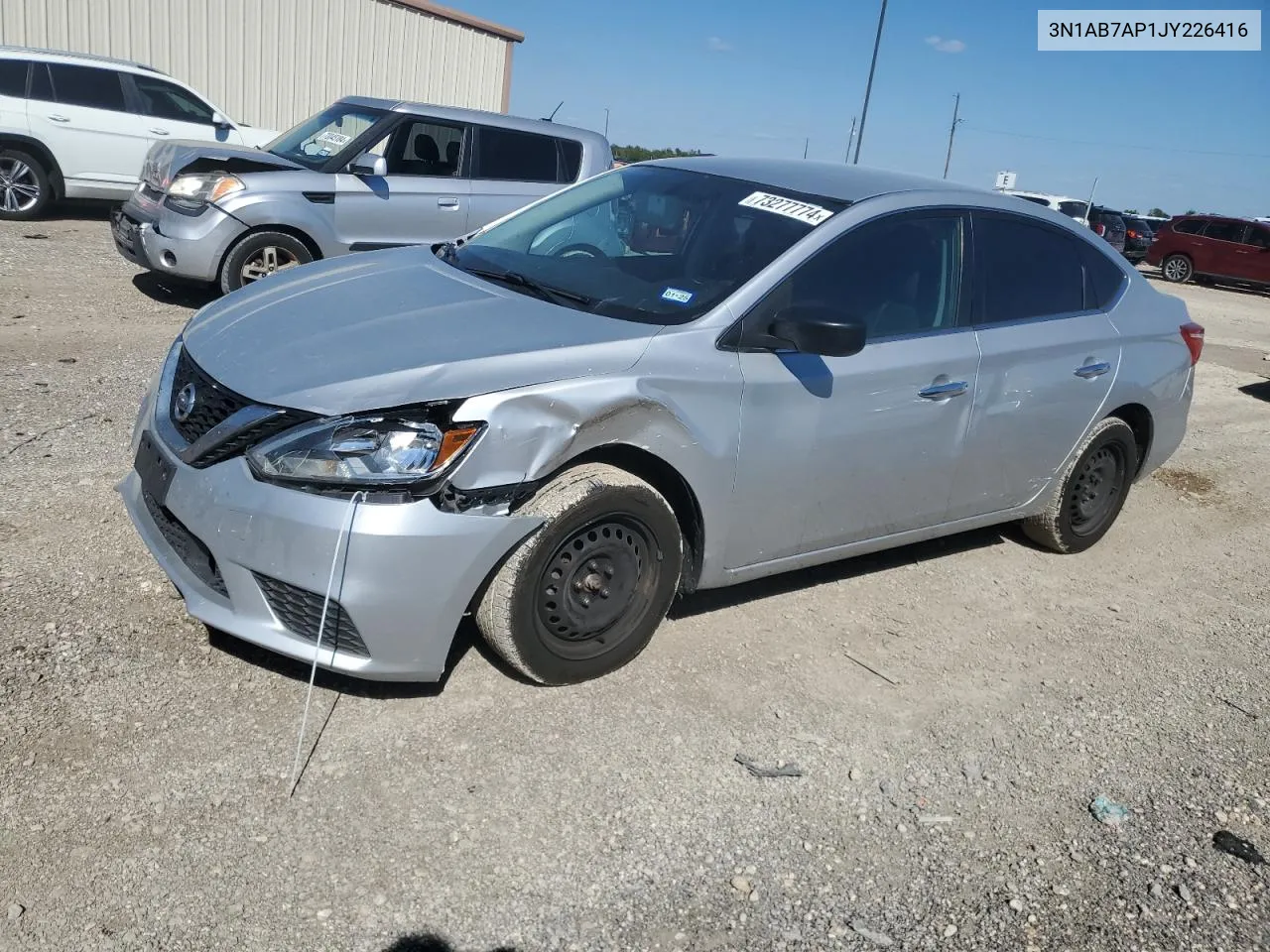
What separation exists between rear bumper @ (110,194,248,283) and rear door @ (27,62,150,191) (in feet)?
16.1

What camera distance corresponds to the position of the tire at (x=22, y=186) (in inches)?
487

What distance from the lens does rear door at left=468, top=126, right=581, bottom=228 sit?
9.70 meters

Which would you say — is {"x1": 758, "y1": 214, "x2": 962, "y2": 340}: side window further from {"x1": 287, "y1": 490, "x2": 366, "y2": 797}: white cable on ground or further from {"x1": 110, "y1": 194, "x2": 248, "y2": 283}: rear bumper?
{"x1": 110, "y1": 194, "x2": 248, "y2": 283}: rear bumper

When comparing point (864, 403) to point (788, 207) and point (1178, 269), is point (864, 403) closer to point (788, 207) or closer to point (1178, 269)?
point (788, 207)

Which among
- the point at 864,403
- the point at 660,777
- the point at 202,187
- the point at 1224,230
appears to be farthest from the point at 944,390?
the point at 1224,230

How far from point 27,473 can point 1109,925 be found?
179 inches

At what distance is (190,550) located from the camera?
345cm

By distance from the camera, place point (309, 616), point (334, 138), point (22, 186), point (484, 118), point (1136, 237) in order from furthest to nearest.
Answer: point (1136, 237) < point (22, 186) < point (484, 118) < point (334, 138) < point (309, 616)

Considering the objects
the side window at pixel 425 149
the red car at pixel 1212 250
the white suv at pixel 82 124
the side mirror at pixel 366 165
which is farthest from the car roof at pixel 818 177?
the red car at pixel 1212 250

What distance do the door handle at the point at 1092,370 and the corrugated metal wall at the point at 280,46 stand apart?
1603 centimetres

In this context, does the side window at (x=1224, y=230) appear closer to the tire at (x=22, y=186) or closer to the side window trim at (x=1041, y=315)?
the side window trim at (x=1041, y=315)

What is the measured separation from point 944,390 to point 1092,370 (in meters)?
1.13

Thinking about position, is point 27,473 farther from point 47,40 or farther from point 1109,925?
point 47,40

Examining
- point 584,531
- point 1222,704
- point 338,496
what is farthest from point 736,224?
point 1222,704
